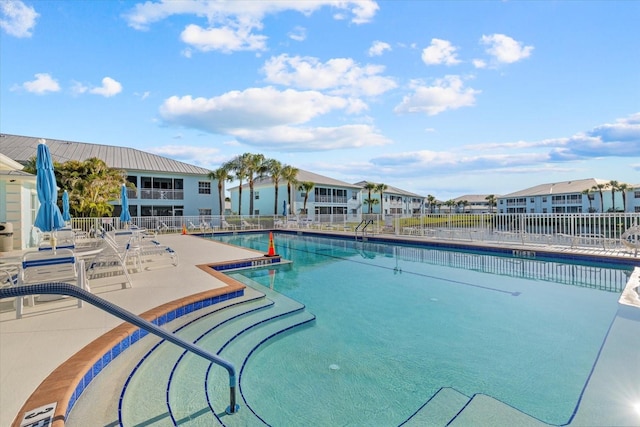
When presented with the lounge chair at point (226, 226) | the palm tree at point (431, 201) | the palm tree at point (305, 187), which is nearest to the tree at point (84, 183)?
the lounge chair at point (226, 226)

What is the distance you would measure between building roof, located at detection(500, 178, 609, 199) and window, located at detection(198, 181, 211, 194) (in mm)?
46098

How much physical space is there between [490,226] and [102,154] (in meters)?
26.4

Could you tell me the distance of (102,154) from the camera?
24391 millimetres

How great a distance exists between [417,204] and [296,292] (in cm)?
5406

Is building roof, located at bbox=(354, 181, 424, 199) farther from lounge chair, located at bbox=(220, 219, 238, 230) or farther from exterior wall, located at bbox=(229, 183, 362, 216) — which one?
lounge chair, located at bbox=(220, 219, 238, 230)

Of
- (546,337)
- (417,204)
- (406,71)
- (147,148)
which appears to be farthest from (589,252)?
(417,204)

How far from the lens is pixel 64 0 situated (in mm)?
8156

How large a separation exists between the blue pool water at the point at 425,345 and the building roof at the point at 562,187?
45609 millimetres

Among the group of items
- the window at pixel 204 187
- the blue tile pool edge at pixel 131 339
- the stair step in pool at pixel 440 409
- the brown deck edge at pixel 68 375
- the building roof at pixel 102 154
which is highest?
the building roof at pixel 102 154

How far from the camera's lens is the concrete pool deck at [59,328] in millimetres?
2590

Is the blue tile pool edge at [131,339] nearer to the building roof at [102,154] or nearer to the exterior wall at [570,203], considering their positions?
the building roof at [102,154]

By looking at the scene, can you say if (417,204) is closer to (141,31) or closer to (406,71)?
(406,71)

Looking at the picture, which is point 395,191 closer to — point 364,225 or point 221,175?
point 221,175

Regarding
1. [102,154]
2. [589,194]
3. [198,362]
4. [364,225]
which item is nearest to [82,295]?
[198,362]
